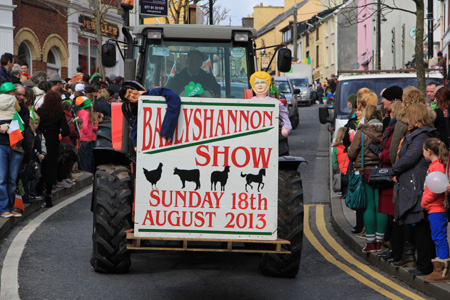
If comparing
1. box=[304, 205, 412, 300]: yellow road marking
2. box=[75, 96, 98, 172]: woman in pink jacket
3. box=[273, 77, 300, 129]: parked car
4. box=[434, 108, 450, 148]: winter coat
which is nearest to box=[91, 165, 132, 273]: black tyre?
box=[304, 205, 412, 300]: yellow road marking

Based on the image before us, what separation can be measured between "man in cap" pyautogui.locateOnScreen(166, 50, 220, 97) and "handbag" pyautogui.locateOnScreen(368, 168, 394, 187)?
80.2 inches

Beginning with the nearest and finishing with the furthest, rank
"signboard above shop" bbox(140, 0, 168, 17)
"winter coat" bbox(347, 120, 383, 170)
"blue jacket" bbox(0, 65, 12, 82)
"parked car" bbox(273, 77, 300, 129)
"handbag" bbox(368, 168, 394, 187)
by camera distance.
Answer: "handbag" bbox(368, 168, 394, 187), "winter coat" bbox(347, 120, 383, 170), "blue jacket" bbox(0, 65, 12, 82), "signboard above shop" bbox(140, 0, 168, 17), "parked car" bbox(273, 77, 300, 129)

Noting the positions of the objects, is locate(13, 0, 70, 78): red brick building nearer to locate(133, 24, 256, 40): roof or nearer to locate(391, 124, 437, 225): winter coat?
locate(133, 24, 256, 40): roof

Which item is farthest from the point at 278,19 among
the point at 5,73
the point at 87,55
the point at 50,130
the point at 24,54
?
the point at 50,130

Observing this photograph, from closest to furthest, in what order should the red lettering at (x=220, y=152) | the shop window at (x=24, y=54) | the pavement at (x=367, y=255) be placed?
the red lettering at (x=220, y=152) → the pavement at (x=367, y=255) → the shop window at (x=24, y=54)

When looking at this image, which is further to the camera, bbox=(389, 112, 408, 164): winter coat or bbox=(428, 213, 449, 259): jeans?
bbox=(389, 112, 408, 164): winter coat

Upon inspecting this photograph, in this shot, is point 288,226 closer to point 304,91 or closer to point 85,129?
point 85,129

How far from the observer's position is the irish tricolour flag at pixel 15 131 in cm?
1151

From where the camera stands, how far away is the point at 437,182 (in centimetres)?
766

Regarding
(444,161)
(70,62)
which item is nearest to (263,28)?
(70,62)

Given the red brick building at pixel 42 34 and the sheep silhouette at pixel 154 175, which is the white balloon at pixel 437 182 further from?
the red brick building at pixel 42 34

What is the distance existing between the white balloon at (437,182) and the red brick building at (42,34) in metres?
23.0

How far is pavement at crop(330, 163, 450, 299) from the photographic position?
24.7ft

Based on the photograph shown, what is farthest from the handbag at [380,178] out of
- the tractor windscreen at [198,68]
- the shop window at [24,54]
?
the shop window at [24,54]
